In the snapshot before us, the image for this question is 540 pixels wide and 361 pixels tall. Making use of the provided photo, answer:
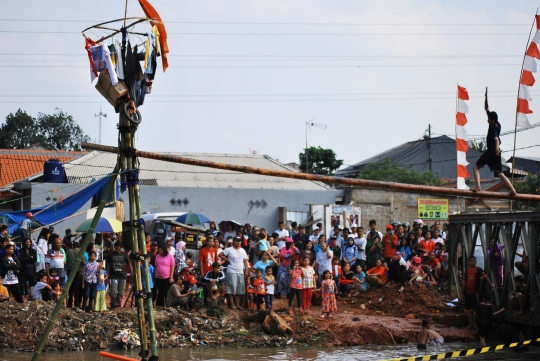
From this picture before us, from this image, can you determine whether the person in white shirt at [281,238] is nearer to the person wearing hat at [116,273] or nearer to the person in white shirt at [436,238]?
the person in white shirt at [436,238]

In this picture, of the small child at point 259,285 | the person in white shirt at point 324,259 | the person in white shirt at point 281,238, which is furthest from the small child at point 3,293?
the person in white shirt at point 324,259

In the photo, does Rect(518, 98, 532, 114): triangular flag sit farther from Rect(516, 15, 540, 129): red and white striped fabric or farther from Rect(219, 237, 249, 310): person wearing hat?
Rect(219, 237, 249, 310): person wearing hat

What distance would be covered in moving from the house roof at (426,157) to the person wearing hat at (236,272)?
33456mm

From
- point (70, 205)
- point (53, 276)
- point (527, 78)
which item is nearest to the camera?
point (527, 78)

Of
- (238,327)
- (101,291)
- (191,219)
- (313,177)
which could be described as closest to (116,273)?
(101,291)

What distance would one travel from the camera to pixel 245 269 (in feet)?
55.5

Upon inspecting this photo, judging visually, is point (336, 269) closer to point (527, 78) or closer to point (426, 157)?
point (527, 78)

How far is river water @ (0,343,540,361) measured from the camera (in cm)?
1405

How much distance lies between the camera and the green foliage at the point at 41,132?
48031 mm

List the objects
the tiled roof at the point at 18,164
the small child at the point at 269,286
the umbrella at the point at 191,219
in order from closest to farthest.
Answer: the small child at the point at 269,286
the umbrella at the point at 191,219
the tiled roof at the point at 18,164

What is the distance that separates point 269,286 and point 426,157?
36.5m

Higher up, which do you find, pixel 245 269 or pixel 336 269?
pixel 245 269

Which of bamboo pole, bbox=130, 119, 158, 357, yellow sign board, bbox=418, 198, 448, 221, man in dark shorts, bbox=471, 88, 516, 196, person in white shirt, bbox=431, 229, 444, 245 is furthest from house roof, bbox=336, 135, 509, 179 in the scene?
bamboo pole, bbox=130, 119, 158, 357

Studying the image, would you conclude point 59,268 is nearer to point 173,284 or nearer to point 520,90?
point 173,284
